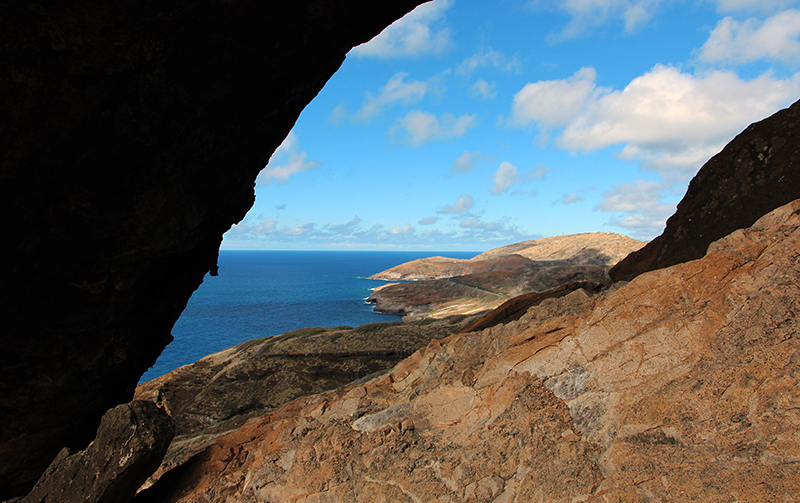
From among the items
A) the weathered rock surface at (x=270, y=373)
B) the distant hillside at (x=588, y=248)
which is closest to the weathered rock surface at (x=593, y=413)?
the weathered rock surface at (x=270, y=373)

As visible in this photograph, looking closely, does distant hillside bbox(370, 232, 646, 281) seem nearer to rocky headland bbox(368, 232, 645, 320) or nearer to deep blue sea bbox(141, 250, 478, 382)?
rocky headland bbox(368, 232, 645, 320)

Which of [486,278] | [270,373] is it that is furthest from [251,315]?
[270,373]

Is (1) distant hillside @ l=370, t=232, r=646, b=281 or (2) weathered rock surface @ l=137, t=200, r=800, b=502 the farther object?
(1) distant hillside @ l=370, t=232, r=646, b=281

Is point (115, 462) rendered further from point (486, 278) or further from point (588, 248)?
point (588, 248)

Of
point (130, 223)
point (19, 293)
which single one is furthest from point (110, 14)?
point (19, 293)

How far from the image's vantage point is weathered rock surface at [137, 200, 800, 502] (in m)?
4.85

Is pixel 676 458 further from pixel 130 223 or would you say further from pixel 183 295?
pixel 183 295

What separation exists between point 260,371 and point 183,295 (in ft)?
35.7

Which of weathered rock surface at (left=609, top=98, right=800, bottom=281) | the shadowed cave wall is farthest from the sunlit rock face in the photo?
weathered rock surface at (left=609, top=98, right=800, bottom=281)

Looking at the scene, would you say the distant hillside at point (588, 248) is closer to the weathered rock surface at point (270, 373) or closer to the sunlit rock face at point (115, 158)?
the weathered rock surface at point (270, 373)

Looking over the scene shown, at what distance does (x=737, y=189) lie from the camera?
32.1ft

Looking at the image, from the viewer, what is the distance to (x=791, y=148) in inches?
344

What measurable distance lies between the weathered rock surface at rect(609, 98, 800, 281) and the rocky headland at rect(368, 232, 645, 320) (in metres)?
37.5

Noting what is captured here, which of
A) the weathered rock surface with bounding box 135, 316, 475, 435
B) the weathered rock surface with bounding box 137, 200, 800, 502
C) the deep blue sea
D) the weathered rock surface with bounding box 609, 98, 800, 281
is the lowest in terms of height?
the deep blue sea
